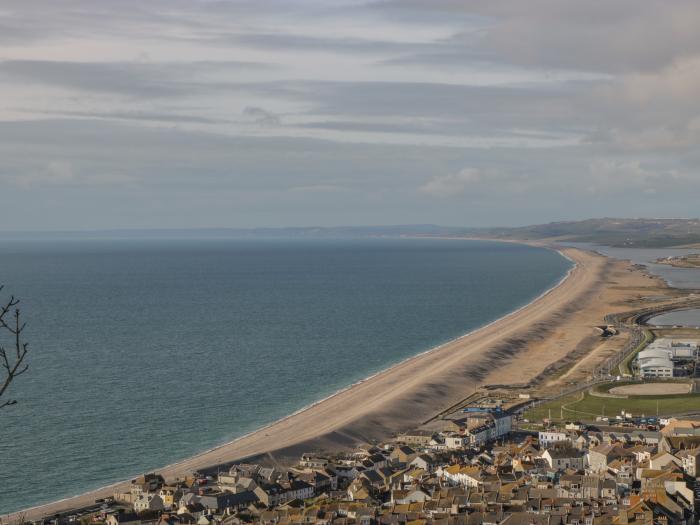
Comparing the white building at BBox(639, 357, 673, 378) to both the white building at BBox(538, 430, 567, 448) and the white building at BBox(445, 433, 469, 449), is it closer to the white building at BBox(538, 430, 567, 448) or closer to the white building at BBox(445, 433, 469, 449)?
the white building at BBox(538, 430, 567, 448)

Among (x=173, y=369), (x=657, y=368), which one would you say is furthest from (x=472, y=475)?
(x=173, y=369)

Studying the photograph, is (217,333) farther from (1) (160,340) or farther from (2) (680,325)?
(2) (680,325)

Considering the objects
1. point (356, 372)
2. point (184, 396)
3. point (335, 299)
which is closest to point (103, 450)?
point (184, 396)

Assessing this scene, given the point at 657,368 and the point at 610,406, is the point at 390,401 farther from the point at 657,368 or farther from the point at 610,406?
the point at 657,368

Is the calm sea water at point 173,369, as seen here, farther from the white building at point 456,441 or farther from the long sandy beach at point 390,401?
the white building at point 456,441

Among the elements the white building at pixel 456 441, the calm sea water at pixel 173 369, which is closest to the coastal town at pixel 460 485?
the white building at pixel 456 441

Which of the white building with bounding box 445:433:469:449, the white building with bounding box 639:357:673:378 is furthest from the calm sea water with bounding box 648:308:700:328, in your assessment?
the white building with bounding box 445:433:469:449
